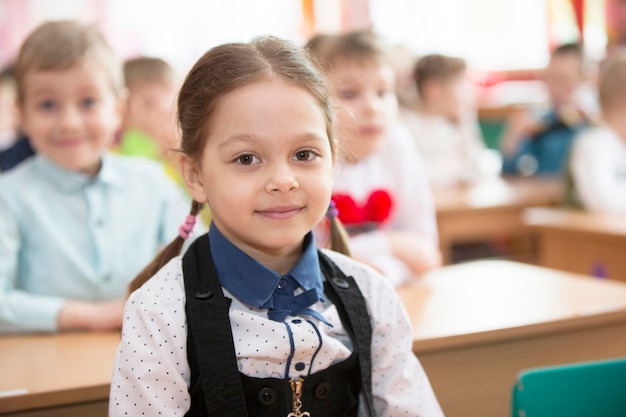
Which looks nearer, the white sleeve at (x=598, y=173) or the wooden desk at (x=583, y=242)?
the wooden desk at (x=583, y=242)

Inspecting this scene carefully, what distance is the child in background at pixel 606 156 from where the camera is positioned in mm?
3527

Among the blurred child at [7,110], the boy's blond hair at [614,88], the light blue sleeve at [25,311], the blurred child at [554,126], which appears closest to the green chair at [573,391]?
the light blue sleeve at [25,311]

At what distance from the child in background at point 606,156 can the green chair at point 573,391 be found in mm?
2142

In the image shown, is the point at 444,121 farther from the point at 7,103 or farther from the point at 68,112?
the point at 68,112

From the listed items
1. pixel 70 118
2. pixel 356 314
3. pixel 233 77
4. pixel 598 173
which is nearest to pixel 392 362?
pixel 356 314

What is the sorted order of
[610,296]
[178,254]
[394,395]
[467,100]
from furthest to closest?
1. [467,100]
2. [610,296]
3. [178,254]
4. [394,395]

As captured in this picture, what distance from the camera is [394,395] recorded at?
134 cm

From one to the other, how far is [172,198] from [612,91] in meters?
2.52

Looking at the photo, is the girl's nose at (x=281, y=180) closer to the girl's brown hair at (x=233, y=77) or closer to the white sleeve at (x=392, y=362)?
the girl's brown hair at (x=233, y=77)

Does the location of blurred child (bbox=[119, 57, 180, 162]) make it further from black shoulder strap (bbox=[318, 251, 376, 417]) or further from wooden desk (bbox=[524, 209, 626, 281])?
black shoulder strap (bbox=[318, 251, 376, 417])

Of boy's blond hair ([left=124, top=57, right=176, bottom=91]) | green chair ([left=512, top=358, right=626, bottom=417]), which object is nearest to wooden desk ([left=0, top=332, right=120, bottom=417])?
green chair ([left=512, top=358, right=626, bottom=417])

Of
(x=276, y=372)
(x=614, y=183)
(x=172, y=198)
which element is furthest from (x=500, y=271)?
(x=614, y=183)

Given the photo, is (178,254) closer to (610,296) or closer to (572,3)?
(610,296)

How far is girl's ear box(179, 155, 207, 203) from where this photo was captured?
134cm
